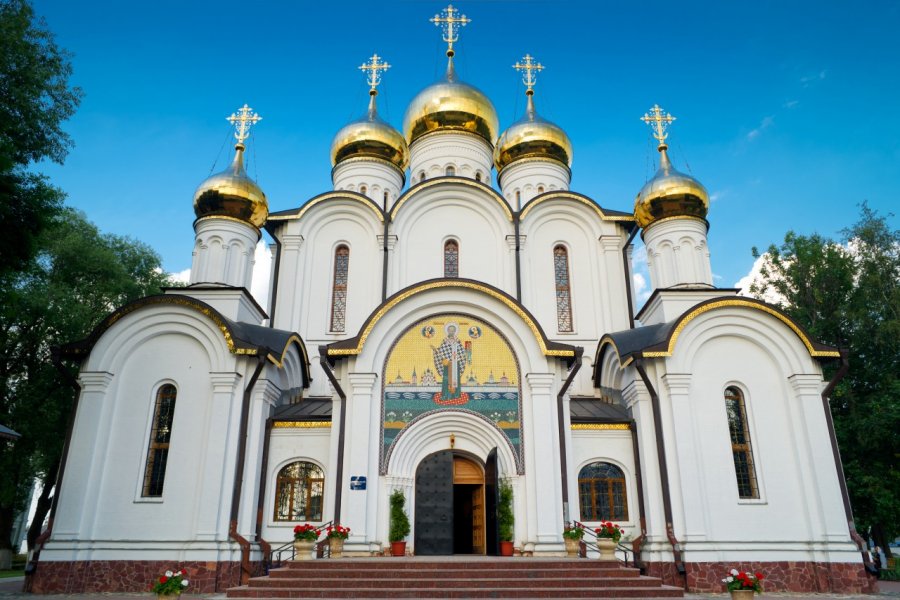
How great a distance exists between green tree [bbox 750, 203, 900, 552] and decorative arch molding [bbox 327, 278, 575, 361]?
800 centimetres

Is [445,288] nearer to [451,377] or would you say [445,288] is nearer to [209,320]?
[451,377]

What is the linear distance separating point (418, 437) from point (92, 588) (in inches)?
210

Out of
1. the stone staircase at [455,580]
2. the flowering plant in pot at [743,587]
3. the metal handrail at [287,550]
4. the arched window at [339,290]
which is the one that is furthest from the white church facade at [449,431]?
the flowering plant in pot at [743,587]

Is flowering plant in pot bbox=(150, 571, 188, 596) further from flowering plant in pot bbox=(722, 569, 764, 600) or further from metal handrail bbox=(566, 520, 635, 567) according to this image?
flowering plant in pot bbox=(722, 569, 764, 600)

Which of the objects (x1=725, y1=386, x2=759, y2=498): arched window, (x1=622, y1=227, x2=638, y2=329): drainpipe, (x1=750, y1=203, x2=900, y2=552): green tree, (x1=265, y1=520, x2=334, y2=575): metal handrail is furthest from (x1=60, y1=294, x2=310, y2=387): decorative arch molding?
(x1=750, y1=203, x2=900, y2=552): green tree

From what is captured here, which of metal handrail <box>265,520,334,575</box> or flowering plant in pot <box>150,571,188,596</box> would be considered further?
metal handrail <box>265,520,334,575</box>

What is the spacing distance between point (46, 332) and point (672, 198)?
1417 centimetres

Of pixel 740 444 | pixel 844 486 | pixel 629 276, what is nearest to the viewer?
pixel 844 486

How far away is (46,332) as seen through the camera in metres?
14.8

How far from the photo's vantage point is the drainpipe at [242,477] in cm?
988

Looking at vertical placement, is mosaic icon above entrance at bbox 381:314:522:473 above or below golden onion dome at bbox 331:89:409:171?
below

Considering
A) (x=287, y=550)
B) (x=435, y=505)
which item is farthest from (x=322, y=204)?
(x=287, y=550)

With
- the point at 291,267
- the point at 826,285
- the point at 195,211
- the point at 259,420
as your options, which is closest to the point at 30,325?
the point at 195,211

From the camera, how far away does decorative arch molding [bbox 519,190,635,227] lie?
14.7m
